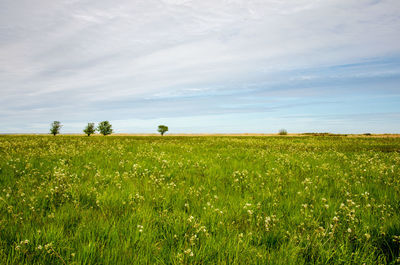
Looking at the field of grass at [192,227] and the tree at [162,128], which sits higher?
the tree at [162,128]

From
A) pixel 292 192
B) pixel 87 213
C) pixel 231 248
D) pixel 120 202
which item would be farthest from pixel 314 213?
pixel 87 213

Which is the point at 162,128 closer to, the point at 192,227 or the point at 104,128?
the point at 104,128

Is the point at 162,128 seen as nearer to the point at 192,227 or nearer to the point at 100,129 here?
the point at 100,129

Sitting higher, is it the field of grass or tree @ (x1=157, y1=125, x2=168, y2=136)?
tree @ (x1=157, y1=125, x2=168, y2=136)

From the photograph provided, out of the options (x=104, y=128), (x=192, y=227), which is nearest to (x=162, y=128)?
(x=104, y=128)

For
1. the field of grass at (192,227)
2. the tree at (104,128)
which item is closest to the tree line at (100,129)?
the tree at (104,128)

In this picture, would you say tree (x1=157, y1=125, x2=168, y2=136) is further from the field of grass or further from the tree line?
the field of grass

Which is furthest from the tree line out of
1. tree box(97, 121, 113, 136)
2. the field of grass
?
the field of grass

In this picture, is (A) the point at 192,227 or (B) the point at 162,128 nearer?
(A) the point at 192,227

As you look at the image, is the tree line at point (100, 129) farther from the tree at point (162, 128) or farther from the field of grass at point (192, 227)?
the field of grass at point (192, 227)

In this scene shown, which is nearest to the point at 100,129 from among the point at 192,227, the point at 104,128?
the point at 104,128

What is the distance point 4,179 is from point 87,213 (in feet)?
16.6

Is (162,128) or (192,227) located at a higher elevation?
(162,128)

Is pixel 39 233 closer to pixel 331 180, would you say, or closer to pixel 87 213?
pixel 87 213
